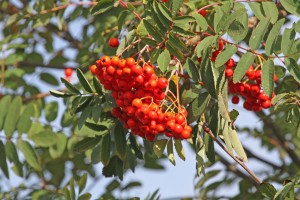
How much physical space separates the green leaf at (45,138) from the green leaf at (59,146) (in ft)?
0.10

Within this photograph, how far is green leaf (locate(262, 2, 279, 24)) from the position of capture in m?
2.64

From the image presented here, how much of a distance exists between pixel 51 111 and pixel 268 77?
60.4 inches

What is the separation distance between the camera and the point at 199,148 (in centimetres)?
245

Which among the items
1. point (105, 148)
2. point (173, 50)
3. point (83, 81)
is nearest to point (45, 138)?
point (105, 148)

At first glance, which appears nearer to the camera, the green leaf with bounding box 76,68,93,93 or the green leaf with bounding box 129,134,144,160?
the green leaf with bounding box 76,68,93,93

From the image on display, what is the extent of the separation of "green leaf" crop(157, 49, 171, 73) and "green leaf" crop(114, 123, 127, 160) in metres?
0.38

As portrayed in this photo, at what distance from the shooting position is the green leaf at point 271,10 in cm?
264

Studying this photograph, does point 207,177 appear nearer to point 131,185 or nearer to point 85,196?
A: point 131,185

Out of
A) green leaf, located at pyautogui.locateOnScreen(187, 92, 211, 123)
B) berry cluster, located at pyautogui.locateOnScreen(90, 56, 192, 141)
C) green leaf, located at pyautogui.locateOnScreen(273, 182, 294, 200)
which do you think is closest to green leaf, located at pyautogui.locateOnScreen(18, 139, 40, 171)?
berry cluster, located at pyautogui.locateOnScreen(90, 56, 192, 141)

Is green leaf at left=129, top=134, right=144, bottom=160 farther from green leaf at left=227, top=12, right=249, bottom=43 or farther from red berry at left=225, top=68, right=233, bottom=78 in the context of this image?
green leaf at left=227, top=12, right=249, bottom=43

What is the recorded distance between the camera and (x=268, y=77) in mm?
2385

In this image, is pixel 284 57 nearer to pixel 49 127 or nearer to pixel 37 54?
pixel 49 127

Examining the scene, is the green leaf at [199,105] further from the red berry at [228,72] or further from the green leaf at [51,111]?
the green leaf at [51,111]

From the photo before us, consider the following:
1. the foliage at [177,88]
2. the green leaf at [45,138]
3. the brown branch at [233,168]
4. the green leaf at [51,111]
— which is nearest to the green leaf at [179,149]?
the foliage at [177,88]
